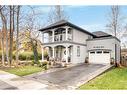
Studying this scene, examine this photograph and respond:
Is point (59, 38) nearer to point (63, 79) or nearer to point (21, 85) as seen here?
point (63, 79)

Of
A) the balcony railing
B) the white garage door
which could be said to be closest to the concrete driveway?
the white garage door

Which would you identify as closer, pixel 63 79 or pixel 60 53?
pixel 63 79

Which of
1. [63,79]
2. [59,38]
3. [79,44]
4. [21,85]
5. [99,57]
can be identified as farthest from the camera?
[59,38]

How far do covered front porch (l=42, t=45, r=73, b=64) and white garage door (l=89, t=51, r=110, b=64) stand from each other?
1.66 metres

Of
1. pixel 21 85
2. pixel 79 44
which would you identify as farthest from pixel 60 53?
pixel 21 85

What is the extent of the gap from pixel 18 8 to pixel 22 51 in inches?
295

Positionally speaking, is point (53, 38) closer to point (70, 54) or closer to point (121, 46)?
point (70, 54)

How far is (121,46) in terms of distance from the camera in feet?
58.9

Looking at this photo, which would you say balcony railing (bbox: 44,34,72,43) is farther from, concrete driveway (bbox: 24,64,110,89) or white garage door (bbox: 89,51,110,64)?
concrete driveway (bbox: 24,64,110,89)

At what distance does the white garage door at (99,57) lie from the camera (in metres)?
16.3

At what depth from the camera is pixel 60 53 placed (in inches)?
707

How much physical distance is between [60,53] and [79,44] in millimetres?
1800

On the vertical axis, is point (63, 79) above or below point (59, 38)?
below
